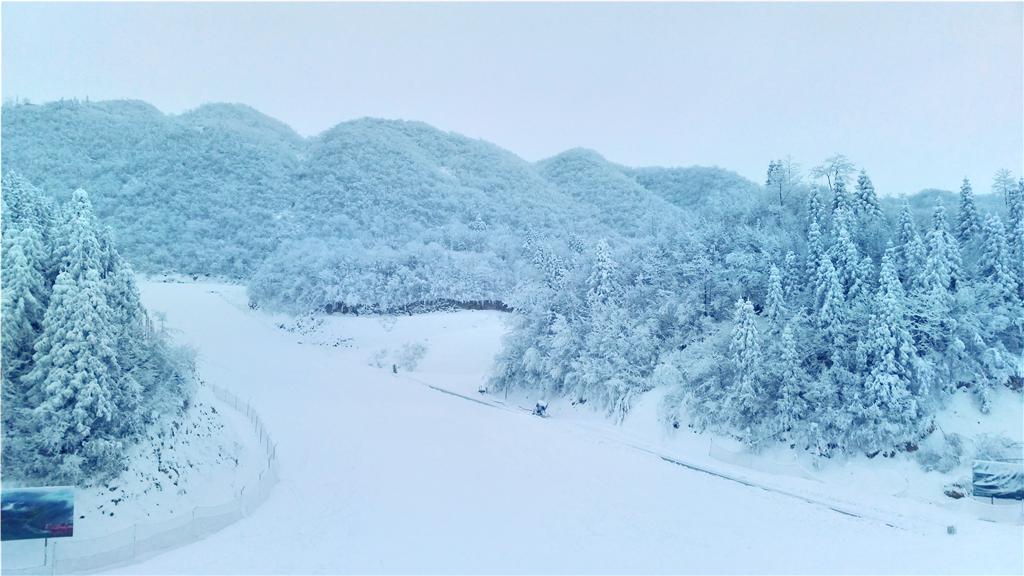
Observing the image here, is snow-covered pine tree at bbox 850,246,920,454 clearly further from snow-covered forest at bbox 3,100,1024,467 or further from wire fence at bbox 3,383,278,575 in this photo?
wire fence at bbox 3,383,278,575

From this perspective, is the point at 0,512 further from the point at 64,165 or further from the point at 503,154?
the point at 503,154

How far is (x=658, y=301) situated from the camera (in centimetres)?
3130

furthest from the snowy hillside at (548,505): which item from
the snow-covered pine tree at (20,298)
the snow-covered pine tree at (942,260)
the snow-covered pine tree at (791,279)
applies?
the snow-covered pine tree at (791,279)

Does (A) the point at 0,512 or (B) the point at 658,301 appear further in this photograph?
(B) the point at 658,301

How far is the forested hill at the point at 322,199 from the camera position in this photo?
177ft

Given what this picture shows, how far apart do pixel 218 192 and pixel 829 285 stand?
68.5m

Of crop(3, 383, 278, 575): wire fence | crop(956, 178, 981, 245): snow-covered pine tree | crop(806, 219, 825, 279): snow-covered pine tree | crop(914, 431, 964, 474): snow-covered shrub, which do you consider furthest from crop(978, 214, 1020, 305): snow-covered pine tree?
crop(3, 383, 278, 575): wire fence

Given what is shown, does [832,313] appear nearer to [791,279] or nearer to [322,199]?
[791,279]

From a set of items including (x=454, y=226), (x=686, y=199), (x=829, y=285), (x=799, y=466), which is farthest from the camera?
(x=686, y=199)

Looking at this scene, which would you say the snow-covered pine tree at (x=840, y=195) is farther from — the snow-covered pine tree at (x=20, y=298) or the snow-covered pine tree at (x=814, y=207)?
the snow-covered pine tree at (x=20, y=298)

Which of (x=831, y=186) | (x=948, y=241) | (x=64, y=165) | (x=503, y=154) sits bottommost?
(x=948, y=241)

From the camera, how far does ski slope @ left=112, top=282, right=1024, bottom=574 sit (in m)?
15.3

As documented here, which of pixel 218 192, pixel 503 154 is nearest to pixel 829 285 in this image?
pixel 218 192

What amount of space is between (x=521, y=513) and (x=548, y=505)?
3.49 ft
